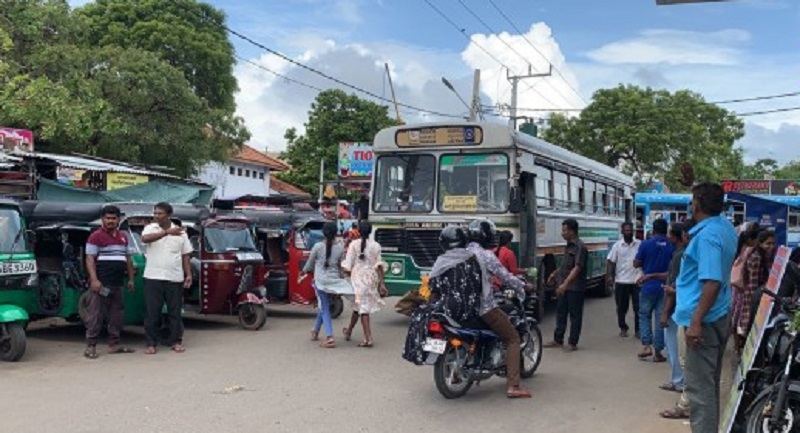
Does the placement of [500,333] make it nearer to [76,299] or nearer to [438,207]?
[438,207]

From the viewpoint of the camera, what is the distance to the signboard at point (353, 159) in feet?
130

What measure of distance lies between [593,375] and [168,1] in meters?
25.1

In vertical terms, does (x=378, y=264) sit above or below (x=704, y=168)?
below

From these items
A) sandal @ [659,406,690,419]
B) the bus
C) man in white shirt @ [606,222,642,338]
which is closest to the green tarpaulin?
the bus

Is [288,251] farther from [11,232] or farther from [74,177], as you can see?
[74,177]

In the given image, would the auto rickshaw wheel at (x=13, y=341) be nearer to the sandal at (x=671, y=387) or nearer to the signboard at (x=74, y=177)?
the sandal at (x=671, y=387)

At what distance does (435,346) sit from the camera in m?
6.90

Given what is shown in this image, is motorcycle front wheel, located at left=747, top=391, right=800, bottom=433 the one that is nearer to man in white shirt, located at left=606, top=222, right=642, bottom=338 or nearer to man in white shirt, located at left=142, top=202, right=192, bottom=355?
man in white shirt, located at left=606, top=222, right=642, bottom=338

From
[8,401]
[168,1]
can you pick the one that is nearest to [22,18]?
[168,1]

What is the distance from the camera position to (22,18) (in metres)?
18.3

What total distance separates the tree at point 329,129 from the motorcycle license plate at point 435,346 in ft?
134

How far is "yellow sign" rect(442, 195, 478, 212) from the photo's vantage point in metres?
11.6

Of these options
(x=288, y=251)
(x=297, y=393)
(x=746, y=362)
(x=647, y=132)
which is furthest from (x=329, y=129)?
(x=746, y=362)

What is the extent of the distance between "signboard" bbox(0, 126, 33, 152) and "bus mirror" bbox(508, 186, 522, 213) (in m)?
12.2
